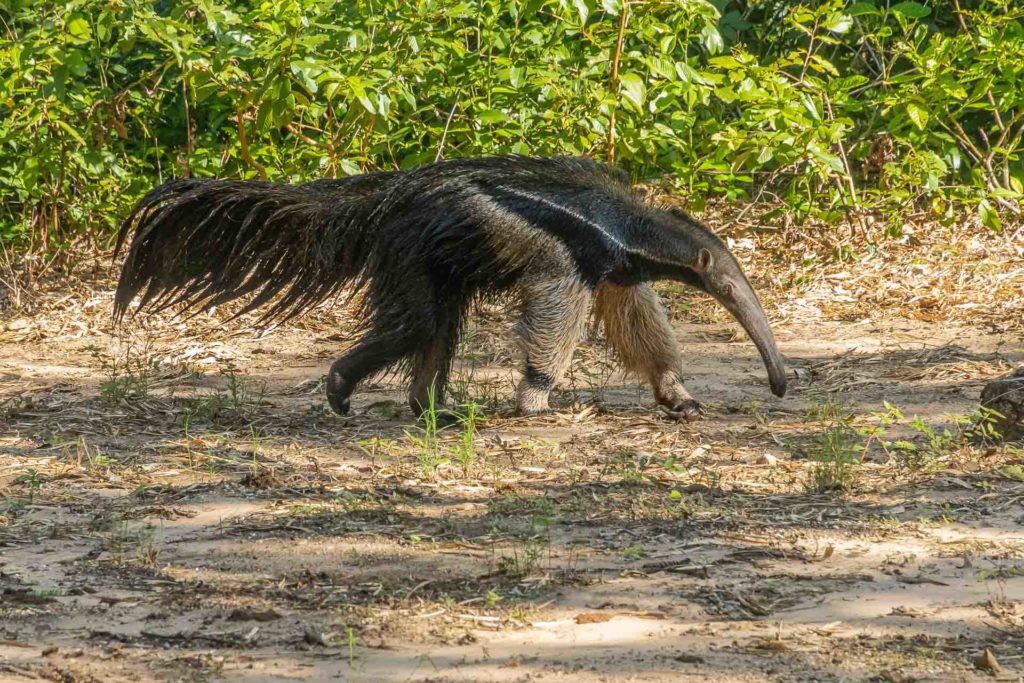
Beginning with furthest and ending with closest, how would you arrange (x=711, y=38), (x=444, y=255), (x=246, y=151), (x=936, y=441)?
(x=246, y=151) < (x=711, y=38) < (x=444, y=255) < (x=936, y=441)

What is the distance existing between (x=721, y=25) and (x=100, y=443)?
5667 millimetres

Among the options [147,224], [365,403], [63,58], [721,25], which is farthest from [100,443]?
[721,25]

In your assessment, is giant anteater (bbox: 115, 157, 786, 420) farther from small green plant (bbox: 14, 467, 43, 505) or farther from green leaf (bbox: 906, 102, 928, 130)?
green leaf (bbox: 906, 102, 928, 130)

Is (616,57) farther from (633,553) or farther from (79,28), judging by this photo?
(633,553)

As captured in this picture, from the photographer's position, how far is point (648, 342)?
6508 mm

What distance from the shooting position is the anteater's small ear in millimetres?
6309

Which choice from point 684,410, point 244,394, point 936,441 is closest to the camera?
point 936,441

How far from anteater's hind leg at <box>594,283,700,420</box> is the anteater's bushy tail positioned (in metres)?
1.25

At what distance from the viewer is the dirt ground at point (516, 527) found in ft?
10.5

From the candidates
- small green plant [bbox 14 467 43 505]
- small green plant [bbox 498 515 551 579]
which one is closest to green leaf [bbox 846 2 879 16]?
small green plant [bbox 498 515 551 579]

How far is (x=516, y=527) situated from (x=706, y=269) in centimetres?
241

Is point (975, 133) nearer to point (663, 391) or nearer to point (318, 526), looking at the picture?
point (663, 391)

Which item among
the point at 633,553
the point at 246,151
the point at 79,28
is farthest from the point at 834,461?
the point at 79,28

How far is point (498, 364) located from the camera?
7.67 meters
